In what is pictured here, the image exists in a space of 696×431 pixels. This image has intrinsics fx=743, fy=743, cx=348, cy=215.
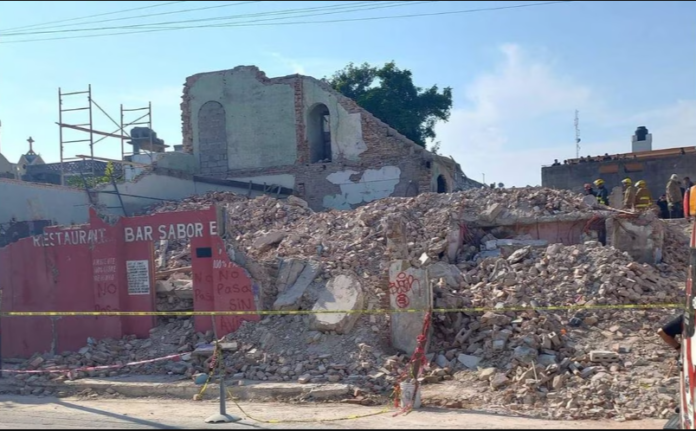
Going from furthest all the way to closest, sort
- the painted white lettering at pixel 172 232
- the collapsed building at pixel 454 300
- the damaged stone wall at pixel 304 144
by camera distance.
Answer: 1. the damaged stone wall at pixel 304 144
2. the painted white lettering at pixel 172 232
3. the collapsed building at pixel 454 300

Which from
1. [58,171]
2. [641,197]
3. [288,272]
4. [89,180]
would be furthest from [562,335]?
[58,171]

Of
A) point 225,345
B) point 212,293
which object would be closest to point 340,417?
point 225,345

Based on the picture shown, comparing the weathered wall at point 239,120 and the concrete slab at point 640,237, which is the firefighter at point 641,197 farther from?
the weathered wall at point 239,120

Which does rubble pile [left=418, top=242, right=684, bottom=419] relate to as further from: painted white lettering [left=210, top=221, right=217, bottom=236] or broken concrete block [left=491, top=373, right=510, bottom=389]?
painted white lettering [left=210, top=221, right=217, bottom=236]

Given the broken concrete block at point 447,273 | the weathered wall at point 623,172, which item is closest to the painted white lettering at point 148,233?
the broken concrete block at point 447,273

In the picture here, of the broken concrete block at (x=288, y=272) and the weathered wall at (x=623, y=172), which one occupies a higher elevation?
the weathered wall at (x=623, y=172)

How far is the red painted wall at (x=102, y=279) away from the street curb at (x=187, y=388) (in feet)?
5.99

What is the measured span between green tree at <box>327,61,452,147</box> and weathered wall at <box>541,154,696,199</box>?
8690mm

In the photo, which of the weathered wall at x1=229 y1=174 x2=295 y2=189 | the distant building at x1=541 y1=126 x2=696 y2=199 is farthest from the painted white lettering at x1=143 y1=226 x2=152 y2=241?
the distant building at x1=541 y1=126 x2=696 y2=199

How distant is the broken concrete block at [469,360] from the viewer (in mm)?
11425

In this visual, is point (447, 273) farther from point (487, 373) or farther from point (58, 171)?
point (58, 171)

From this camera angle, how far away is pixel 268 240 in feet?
58.1

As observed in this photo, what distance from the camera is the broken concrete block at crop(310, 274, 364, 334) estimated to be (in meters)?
12.8

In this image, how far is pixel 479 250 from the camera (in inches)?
658
